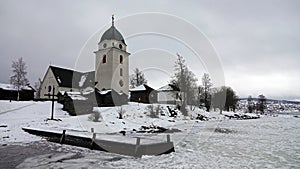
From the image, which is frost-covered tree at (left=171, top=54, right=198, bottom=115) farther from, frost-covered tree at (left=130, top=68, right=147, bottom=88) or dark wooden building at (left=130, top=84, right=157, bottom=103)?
frost-covered tree at (left=130, top=68, right=147, bottom=88)

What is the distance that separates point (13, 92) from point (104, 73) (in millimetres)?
18689

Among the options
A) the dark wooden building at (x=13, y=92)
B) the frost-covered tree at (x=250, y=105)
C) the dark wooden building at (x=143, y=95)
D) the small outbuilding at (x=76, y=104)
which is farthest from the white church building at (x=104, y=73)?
the frost-covered tree at (x=250, y=105)

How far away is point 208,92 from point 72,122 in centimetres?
5113

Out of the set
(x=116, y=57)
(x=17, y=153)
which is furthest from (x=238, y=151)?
(x=116, y=57)

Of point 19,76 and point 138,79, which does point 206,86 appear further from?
point 19,76

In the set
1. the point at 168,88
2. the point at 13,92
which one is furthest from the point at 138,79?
the point at 13,92

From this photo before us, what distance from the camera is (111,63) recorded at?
52844 mm

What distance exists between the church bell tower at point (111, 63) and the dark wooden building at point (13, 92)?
47.0 feet

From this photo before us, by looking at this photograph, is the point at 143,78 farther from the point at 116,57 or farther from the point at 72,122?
the point at 72,122

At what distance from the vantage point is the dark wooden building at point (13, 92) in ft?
140

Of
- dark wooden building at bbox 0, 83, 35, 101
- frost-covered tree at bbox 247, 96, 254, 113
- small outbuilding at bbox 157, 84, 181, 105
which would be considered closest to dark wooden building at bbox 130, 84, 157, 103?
small outbuilding at bbox 157, 84, 181, 105

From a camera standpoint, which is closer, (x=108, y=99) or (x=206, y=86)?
(x=108, y=99)

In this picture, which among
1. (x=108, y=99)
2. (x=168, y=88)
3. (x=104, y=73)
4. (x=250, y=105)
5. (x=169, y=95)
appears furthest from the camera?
(x=250, y=105)

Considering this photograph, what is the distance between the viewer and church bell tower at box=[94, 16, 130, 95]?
52.8 meters
